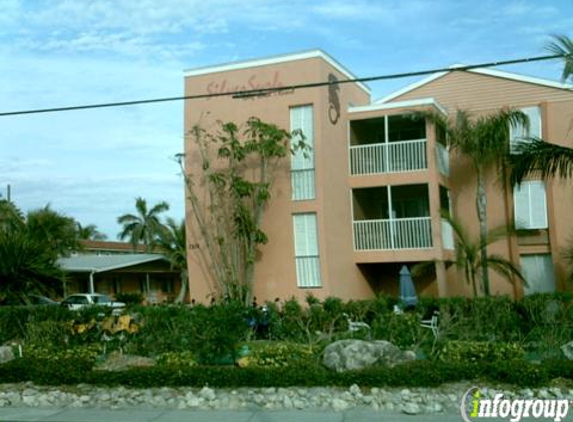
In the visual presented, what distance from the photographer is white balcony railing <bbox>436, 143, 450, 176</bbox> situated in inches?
950

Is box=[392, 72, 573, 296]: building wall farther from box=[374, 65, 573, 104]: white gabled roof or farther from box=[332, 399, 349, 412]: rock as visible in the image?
box=[332, 399, 349, 412]: rock

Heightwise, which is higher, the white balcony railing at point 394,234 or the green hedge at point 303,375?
the white balcony railing at point 394,234

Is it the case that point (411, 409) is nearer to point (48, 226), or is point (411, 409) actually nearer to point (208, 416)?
point (208, 416)

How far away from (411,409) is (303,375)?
176 cm

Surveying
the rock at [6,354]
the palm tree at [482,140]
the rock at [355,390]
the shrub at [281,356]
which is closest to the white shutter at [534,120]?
the palm tree at [482,140]

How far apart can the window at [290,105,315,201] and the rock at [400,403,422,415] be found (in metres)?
13.1

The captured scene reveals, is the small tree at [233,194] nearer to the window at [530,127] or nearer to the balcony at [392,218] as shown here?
the balcony at [392,218]

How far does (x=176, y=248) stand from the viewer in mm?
41844

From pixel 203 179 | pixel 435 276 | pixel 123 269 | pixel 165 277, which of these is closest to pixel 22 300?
pixel 203 179

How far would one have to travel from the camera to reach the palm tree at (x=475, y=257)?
73.6 feet

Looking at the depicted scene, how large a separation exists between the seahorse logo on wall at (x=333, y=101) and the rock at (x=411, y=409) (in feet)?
47.4

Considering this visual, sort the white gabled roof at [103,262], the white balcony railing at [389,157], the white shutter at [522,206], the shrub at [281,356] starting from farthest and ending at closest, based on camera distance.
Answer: the white gabled roof at [103,262] < the white shutter at [522,206] < the white balcony railing at [389,157] < the shrub at [281,356]

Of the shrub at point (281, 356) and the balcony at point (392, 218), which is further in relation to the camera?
the balcony at point (392, 218)

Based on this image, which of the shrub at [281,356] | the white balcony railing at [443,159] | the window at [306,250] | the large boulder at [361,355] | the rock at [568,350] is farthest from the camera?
the white balcony railing at [443,159]
